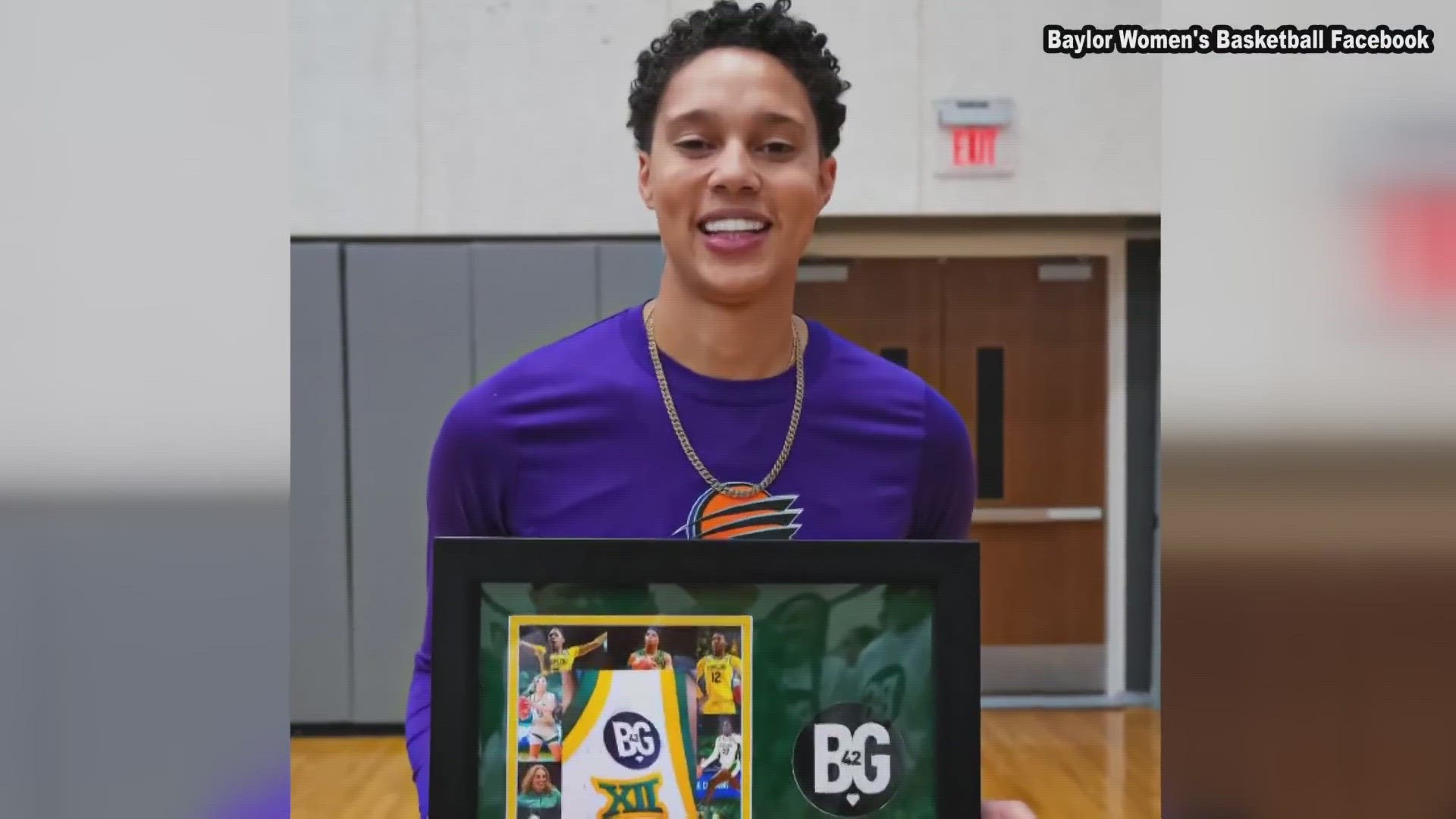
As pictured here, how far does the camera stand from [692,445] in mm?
968

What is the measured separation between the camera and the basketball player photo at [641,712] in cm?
74

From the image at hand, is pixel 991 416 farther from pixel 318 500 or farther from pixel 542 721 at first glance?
pixel 542 721

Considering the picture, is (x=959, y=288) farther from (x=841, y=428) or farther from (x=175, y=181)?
(x=841, y=428)

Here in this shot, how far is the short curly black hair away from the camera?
929 mm

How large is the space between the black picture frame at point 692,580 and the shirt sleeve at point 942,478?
307 millimetres

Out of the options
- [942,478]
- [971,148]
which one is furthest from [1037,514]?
[942,478]

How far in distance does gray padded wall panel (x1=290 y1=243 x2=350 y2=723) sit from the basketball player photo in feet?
12.7

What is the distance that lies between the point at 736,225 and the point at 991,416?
4142 millimetres

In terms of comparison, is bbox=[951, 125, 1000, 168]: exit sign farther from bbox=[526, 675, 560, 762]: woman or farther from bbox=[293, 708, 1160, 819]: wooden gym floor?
bbox=[526, 675, 560, 762]: woman

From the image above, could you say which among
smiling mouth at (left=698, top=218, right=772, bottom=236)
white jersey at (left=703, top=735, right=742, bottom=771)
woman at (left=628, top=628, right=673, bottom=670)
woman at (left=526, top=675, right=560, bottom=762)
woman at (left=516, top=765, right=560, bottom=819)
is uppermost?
smiling mouth at (left=698, top=218, right=772, bottom=236)

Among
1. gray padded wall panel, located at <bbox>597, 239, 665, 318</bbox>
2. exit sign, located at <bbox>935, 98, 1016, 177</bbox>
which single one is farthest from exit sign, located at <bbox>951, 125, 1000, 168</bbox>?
gray padded wall panel, located at <bbox>597, 239, 665, 318</bbox>

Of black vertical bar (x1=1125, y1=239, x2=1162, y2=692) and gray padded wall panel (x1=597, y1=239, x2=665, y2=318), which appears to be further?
black vertical bar (x1=1125, y1=239, x2=1162, y2=692)

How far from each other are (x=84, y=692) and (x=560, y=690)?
3.02 m

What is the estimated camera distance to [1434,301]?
78.6 inches
